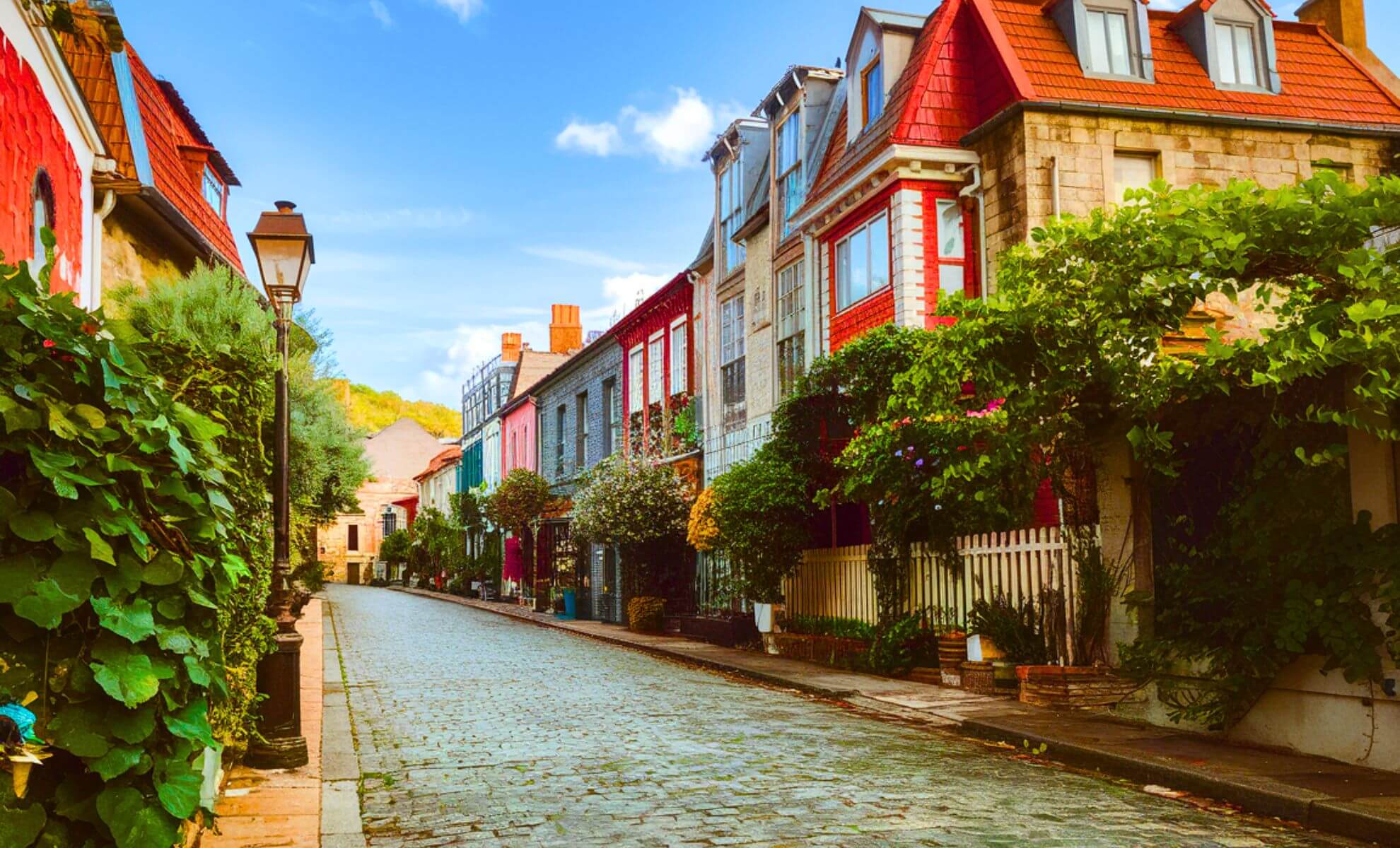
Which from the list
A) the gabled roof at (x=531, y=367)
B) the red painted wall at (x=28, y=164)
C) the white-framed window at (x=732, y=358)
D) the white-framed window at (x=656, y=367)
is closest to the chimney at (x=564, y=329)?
the gabled roof at (x=531, y=367)

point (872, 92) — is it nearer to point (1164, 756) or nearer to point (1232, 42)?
point (1232, 42)

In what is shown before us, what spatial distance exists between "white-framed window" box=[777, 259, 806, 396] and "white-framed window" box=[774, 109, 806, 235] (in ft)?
2.48

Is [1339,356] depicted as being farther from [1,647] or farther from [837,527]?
[837,527]

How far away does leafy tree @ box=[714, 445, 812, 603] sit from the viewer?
16453mm

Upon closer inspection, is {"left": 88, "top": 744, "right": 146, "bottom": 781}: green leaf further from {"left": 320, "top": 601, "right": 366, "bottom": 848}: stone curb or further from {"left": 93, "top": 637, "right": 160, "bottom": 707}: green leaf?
{"left": 320, "top": 601, "right": 366, "bottom": 848}: stone curb

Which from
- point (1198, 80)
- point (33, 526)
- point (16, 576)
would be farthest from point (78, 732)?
point (1198, 80)

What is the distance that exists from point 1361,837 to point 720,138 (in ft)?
65.1

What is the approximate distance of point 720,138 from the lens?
23953 mm

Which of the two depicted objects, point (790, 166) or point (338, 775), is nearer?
point (338, 775)

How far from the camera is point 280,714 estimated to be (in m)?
7.66

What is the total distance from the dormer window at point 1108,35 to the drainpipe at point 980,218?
7.08ft

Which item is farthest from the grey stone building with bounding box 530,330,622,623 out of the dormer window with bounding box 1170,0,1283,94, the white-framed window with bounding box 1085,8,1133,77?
the dormer window with bounding box 1170,0,1283,94

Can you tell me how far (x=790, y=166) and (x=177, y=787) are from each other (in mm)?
18314

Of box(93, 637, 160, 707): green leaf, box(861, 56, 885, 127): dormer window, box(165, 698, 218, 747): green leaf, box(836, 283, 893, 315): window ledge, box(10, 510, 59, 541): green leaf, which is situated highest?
box(861, 56, 885, 127): dormer window
